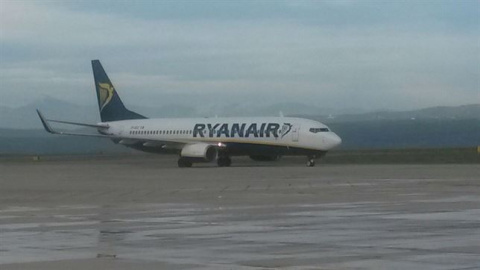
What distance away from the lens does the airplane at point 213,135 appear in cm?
6109

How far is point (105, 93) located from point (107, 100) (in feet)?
2.14

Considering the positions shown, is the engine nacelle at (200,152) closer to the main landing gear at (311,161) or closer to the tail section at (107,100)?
the main landing gear at (311,161)

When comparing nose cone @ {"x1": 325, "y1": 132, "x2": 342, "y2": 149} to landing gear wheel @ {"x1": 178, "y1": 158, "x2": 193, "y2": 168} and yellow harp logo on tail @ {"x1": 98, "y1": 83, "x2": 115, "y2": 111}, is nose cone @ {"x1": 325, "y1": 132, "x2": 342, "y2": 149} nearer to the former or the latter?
landing gear wheel @ {"x1": 178, "y1": 158, "x2": 193, "y2": 168}

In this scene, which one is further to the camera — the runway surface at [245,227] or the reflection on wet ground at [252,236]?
the reflection on wet ground at [252,236]

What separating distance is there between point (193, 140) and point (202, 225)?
46.0m

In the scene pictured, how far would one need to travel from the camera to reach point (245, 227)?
19.6 metres

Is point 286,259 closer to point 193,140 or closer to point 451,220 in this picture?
point 451,220

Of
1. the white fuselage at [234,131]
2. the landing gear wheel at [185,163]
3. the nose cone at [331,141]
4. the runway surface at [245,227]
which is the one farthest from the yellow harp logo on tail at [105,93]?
the runway surface at [245,227]

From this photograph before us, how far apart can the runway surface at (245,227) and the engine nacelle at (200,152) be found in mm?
27452

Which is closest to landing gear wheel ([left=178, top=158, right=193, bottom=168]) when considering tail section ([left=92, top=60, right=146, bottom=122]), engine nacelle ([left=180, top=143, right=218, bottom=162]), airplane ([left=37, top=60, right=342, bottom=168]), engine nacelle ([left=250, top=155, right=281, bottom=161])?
airplane ([left=37, top=60, right=342, bottom=168])

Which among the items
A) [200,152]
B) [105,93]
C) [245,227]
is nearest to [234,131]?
[200,152]

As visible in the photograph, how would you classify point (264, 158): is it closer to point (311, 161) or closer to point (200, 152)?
point (200, 152)

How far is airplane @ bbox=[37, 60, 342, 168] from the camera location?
61094 mm

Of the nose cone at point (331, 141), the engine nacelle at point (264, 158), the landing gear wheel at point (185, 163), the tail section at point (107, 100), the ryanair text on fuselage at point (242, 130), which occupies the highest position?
the tail section at point (107, 100)
